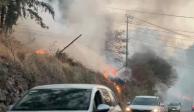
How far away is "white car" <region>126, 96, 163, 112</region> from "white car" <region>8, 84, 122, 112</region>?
15.2 meters

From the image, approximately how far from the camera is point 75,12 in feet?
142

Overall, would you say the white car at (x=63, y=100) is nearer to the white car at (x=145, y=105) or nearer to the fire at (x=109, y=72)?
the white car at (x=145, y=105)

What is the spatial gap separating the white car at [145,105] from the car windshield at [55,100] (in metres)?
15.3

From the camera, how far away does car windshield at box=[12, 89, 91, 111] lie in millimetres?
9539

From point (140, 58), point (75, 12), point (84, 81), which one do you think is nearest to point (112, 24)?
point (75, 12)

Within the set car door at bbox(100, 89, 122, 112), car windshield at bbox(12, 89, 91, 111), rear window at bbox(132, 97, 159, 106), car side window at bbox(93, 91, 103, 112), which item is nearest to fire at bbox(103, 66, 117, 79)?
rear window at bbox(132, 97, 159, 106)

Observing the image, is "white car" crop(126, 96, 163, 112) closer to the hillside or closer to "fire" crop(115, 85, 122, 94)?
the hillside

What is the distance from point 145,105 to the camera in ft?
86.3

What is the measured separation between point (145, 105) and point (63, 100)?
16.9 metres

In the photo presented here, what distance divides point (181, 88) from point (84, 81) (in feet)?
389

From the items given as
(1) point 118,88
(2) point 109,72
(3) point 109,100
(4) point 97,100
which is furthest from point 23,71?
(2) point 109,72

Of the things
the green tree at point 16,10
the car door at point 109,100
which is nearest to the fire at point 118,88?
the green tree at point 16,10

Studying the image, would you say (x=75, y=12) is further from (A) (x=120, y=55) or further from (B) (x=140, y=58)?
(B) (x=140, y=58)

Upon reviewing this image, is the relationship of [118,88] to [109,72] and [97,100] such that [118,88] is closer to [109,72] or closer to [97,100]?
[109,72]
